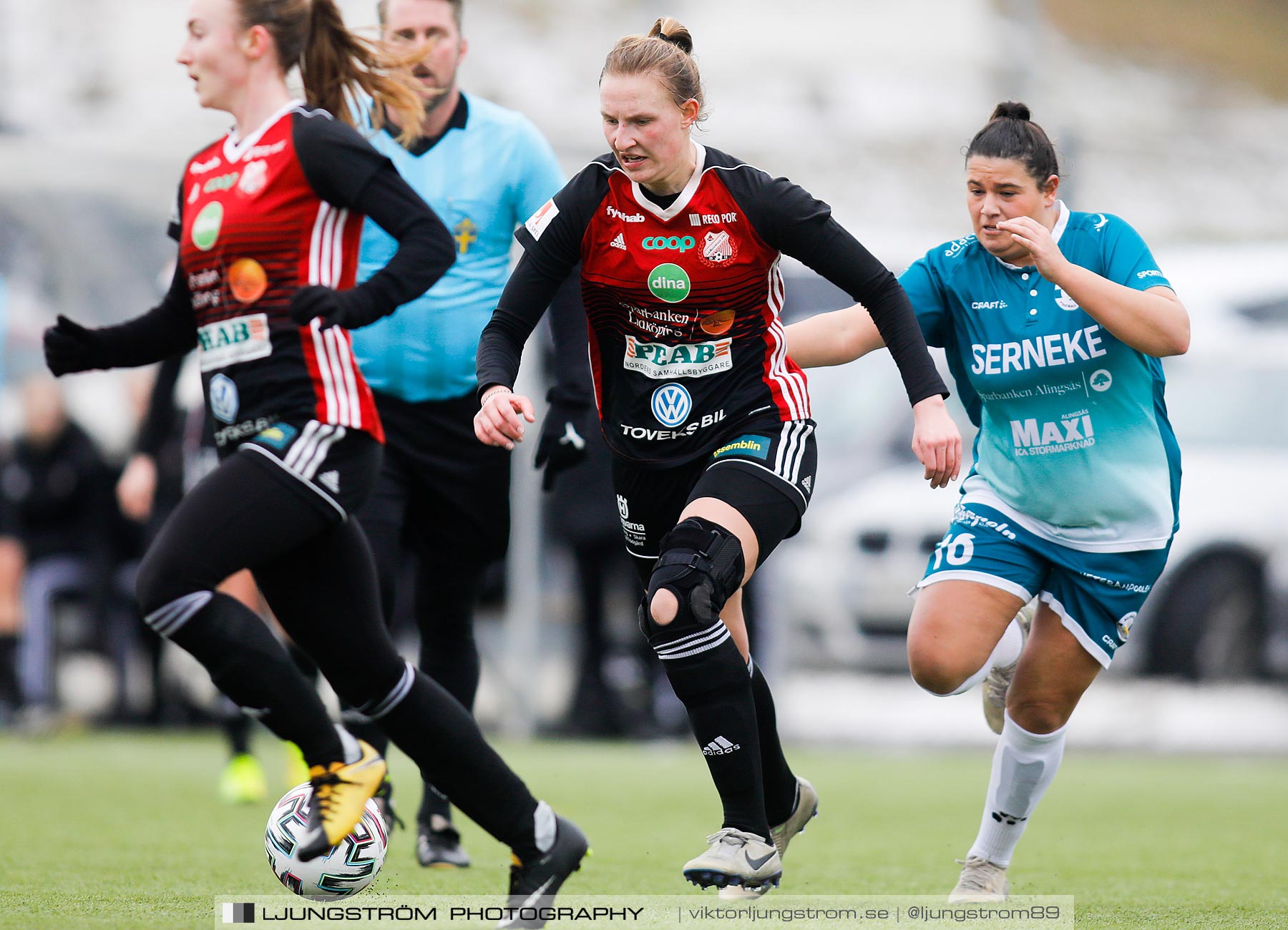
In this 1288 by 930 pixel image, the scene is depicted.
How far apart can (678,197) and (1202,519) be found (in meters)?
6.96

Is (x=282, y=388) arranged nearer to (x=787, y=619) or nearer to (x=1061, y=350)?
(x=1061, y=350)

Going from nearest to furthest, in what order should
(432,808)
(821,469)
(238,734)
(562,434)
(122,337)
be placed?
1. (122,337)
2. (562,434)
3. (432,808)
4. (238,734)
5. (821,469)

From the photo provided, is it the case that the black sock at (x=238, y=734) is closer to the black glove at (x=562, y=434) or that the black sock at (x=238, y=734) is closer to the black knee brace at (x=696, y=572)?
the black glove at (x=562, y=434)

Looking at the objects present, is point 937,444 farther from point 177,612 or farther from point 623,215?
point 177,612

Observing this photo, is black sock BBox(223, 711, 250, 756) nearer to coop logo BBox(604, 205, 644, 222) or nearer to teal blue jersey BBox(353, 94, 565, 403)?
teal blue jersey BBox(353, 94, 565, 403)

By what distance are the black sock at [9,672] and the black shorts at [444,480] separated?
20.5 ft

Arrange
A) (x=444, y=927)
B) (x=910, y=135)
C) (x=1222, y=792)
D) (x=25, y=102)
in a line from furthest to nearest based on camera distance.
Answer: (x=910, y=135) < (x=25, y=102) < (x=1222, y=792) < (x=444, y=927)

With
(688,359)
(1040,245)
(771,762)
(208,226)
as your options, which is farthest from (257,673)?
(1040,245)

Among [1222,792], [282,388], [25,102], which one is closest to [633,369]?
[282,388]

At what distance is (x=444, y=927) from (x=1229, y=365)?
779 cm

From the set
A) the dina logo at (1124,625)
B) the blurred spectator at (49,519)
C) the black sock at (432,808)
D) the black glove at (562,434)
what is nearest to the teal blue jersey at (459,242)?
the black glove at (562,434)

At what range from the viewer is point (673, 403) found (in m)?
4.28

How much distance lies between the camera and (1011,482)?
4.72 meters

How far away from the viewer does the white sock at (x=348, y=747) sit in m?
3.78
